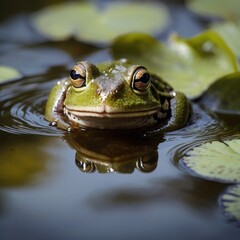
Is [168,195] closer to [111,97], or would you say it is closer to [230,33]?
[111,97]

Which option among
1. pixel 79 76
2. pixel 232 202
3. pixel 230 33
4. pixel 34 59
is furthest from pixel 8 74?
pixel 232 202

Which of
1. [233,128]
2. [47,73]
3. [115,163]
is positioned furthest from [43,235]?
[47,73]

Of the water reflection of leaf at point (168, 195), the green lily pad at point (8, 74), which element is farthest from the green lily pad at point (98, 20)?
the water reflection of leaf at point (168, 195)

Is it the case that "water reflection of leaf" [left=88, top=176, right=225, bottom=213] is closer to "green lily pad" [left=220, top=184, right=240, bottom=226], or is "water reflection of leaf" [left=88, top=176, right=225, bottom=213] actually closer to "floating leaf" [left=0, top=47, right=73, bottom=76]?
"green lily pad" [left=220, top=184, right=240, bottom=226]

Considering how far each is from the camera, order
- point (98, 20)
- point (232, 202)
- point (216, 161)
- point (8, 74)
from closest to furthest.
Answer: point (232, 202), point (216, 161), point (8, 74), point (98, 20)

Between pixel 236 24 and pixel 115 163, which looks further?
pixel 236 24

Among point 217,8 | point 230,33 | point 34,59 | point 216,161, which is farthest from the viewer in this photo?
point 217,8

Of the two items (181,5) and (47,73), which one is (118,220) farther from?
(181,5)
